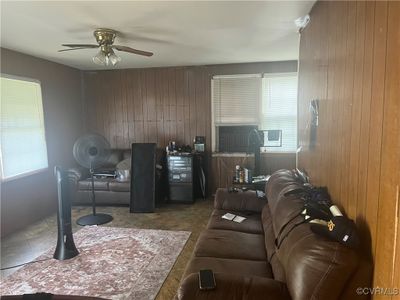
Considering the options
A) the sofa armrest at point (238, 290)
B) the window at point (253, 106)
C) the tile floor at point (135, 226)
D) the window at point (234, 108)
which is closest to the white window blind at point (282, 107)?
the window at point (253, 106)

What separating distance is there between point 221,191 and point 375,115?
6.72 feet

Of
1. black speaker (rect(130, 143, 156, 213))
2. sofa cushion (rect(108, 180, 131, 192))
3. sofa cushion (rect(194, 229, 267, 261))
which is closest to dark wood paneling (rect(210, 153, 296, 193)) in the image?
black speaker (rect(130, 143, 156, 213))

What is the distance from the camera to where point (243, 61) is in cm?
450

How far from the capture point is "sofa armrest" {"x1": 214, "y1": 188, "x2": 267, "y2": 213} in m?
2.84

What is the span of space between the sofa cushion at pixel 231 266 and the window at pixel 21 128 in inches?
115

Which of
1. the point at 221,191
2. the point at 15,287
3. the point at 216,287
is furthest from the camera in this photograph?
the point at 221,191

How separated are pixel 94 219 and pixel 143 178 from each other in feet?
2.95

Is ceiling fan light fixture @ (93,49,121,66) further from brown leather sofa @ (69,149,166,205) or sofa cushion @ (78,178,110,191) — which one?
sofa cushion @ (78,178,110,191)

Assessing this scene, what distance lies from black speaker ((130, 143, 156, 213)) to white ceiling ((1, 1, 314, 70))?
1.44 metres

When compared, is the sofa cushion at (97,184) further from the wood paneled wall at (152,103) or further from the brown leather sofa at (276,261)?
the brown leather sofa at (276,261)

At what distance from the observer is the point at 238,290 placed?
135cm

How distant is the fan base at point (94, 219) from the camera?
3.72m

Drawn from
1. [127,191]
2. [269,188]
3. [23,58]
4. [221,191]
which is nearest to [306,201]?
[269,188]

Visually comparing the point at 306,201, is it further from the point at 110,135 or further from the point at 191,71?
the point at 110,135
